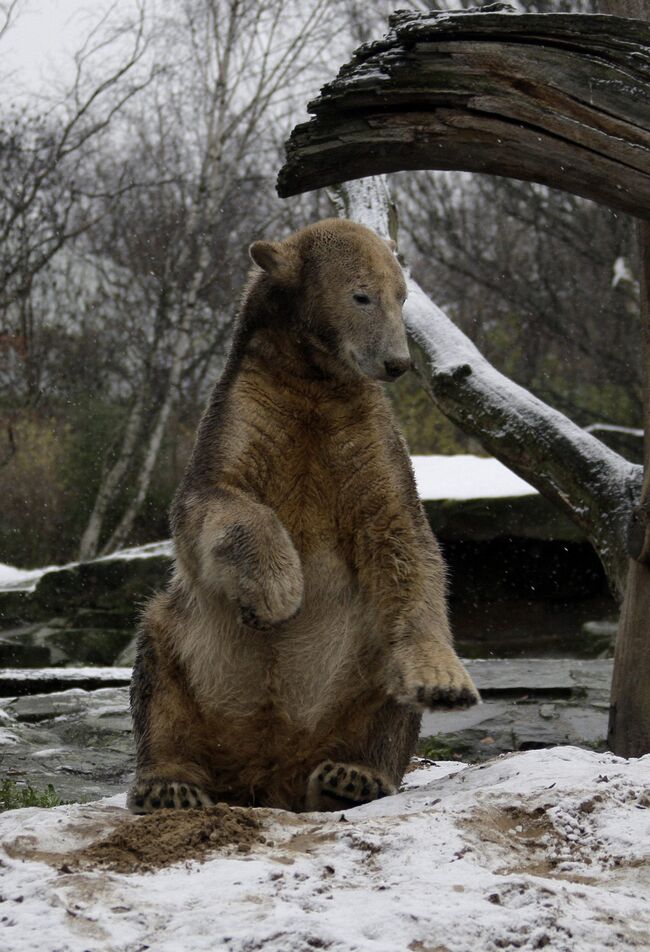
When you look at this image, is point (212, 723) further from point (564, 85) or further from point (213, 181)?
point (213, 181)

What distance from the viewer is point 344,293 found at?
406 centimetres

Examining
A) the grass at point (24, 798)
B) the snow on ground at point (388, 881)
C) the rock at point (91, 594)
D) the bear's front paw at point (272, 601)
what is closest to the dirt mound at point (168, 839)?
the snow on ground at point (388, 881)

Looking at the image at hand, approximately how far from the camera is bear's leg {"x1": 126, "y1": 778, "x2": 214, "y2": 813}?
3.52 meters

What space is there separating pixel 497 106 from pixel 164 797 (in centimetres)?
238

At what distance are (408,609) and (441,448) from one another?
1561 cm

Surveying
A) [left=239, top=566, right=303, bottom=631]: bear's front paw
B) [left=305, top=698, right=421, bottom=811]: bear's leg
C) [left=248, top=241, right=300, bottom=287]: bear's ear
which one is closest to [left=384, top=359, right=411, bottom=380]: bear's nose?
[left=248, top=241, right=300, bottom=287]: bear's ear

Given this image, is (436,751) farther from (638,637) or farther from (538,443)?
(538,443)

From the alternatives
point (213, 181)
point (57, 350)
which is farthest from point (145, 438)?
point (213, 181)

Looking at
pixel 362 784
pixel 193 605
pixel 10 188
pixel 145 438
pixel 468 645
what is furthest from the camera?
pixel 145 438

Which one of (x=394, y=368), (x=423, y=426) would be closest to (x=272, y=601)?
(x=394, y=368)

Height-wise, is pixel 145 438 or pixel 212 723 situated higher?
pixel 145 438

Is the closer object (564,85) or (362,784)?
(362,784)

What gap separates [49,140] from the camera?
55.6 feet

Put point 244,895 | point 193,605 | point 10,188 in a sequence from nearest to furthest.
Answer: point 244,895 → point 193,605 → point 10,188
